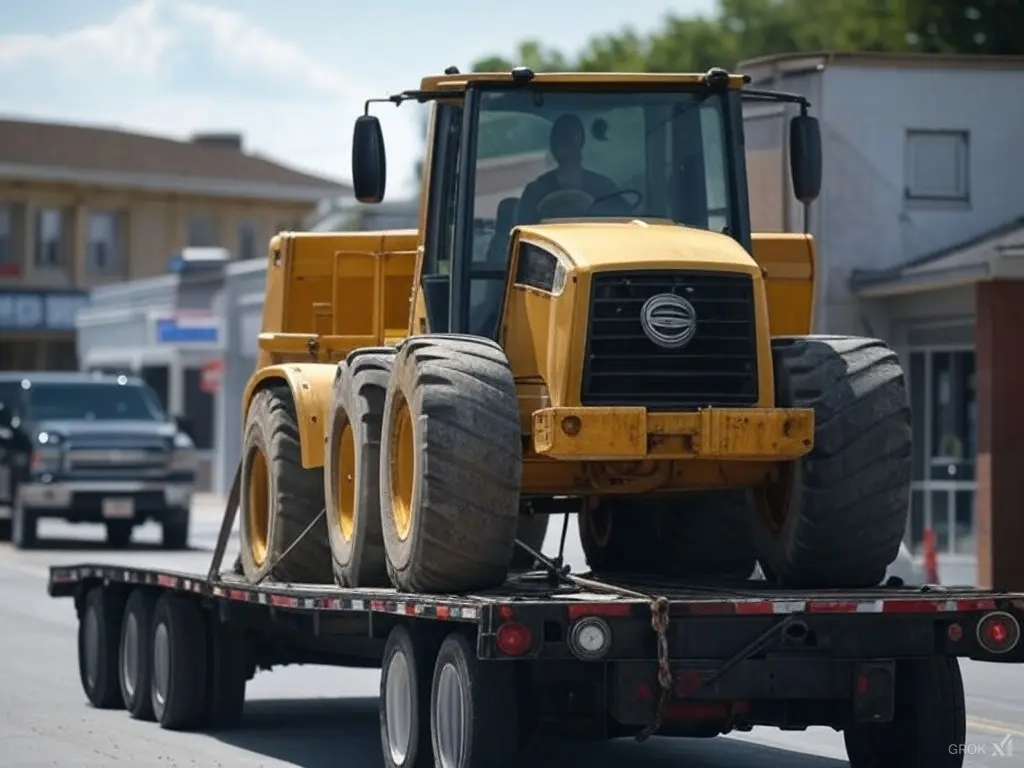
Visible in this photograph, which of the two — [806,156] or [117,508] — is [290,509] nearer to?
[806,156]

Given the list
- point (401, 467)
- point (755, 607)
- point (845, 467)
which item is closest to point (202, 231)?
point (401, 467)

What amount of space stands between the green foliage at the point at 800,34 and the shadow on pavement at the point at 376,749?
38736 millimetres

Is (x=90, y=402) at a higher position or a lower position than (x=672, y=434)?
higher

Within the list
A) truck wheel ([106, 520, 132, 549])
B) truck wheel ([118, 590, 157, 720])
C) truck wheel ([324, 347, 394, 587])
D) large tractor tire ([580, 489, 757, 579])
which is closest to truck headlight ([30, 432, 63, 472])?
truck wheel ([106, 520, 132, 549])

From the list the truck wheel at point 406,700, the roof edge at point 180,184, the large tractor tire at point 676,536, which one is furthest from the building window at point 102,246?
the truck wheel at point 406,700

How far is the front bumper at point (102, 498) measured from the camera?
102 feet

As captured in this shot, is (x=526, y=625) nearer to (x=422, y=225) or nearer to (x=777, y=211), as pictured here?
(x=422, y=225)

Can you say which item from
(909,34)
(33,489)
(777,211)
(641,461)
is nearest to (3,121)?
(909,34)

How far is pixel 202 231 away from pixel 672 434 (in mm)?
61630

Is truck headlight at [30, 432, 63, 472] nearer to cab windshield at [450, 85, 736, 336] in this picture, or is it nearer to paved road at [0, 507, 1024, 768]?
paved road at [0, 507, 1024, 768]

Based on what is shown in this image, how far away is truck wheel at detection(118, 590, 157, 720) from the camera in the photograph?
1483 cm

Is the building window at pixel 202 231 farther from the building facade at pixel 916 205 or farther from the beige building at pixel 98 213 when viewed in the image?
the building facade at pixel 916 205

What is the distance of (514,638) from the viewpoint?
984 cm

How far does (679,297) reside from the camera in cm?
1118
